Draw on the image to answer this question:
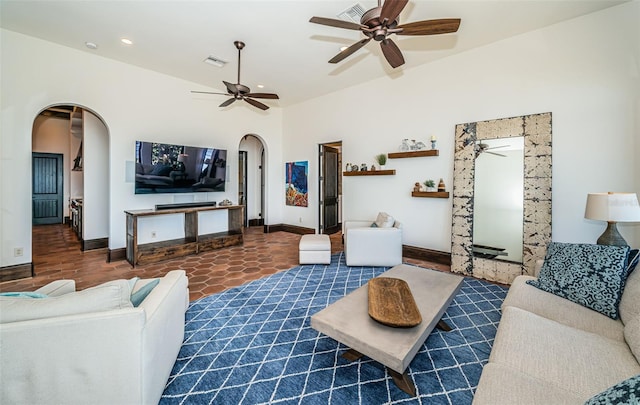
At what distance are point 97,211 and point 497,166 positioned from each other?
735cm

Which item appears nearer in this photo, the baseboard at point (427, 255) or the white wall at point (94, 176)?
the baseboard at point (427, 255)

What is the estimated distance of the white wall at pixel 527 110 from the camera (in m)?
3.11

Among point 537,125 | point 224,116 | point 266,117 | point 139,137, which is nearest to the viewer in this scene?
point 537,125

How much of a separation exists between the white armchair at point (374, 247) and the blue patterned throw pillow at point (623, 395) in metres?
3.29

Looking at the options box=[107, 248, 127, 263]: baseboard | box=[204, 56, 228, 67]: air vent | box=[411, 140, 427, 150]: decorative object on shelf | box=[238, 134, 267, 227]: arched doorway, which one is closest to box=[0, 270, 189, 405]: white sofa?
box=[107, 248, 127, 263]: baseboard

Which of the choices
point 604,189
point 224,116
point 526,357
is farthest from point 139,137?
point 604,189

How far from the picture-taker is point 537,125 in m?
3.55

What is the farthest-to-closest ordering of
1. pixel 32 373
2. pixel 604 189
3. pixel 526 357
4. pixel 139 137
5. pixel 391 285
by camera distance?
pixel 139 137 < pixel 604 189 < pixel 391 285 < pixel 526 357 < pixel 32 373

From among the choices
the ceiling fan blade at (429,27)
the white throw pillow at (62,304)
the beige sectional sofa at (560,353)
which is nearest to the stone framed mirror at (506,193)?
the beige sectional sofa at (560,353)

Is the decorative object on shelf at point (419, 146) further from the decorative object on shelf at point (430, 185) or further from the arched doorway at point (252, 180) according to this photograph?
the arched doorway at point (252, 180)

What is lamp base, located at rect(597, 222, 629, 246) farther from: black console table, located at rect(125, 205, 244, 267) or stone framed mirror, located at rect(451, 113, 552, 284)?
black console table, located at rect(125, 205, 244, 267)

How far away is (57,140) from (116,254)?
21.4 feet

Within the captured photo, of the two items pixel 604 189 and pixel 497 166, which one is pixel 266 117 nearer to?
pixel 497 166

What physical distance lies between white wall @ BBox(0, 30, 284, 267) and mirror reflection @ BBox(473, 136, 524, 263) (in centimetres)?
471
